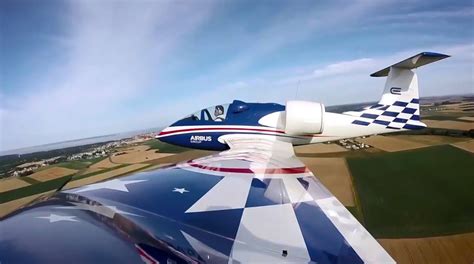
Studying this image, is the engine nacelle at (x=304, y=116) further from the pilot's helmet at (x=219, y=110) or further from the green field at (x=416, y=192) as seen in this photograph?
the green field at (x=416, y=192)

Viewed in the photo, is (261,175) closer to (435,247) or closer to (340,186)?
(435,247)

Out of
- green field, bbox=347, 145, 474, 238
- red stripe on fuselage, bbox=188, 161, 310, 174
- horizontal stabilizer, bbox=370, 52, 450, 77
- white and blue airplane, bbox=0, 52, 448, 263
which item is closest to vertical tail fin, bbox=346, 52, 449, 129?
horizontal stabilizer, bbox=370, 52, 450, 77

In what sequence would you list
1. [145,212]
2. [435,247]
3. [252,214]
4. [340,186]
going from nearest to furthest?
[145,212] → [252,214] → [435,247] → [340,186]

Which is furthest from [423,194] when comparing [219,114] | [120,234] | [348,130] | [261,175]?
[120,234]

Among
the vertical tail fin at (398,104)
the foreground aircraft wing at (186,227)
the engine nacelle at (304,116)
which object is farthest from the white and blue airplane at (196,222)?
the vertical tail fin at (398,104)

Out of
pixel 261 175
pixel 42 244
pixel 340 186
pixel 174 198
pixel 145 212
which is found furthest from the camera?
pixel 340 186

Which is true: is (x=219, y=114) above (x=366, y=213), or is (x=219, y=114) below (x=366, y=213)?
above

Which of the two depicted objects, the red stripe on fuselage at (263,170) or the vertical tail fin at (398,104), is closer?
the red stripe on fuselage at (263,170)
